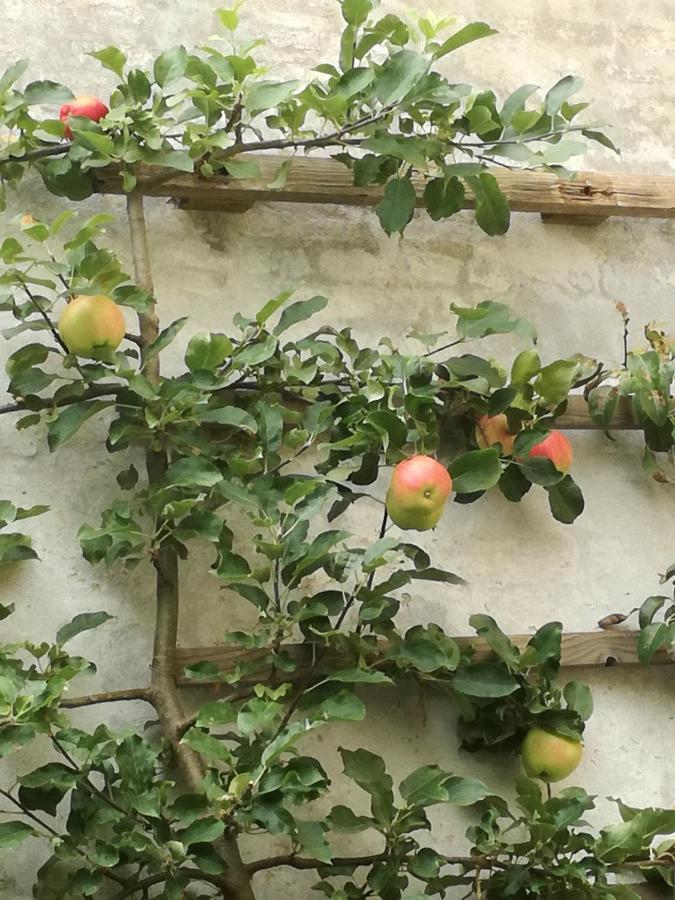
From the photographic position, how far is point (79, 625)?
142 cm

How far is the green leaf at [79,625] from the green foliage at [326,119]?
0.59m

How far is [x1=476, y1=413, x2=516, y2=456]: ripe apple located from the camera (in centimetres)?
165

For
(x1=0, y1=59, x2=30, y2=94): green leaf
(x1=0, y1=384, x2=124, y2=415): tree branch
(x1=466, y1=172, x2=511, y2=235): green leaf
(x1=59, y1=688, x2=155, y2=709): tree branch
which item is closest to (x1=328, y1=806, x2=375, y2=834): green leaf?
(x1=59, y1=688, x2=155, y2=709): tree branch

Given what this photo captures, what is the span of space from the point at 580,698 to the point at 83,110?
1082mm

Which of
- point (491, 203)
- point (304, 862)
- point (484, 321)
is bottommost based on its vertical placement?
point (304, 862)

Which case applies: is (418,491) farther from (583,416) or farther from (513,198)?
(513,198)

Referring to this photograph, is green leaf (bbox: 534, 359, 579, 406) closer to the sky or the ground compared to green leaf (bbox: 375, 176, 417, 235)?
closer to the ground

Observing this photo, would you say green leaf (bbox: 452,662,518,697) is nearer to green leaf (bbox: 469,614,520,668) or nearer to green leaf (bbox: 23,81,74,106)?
green leaf (bbox: 469,614,520,668)

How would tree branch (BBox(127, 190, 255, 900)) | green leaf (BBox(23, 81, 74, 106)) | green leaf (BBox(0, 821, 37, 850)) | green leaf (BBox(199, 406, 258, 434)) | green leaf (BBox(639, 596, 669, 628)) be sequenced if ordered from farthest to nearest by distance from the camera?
green leaf (BBox(639, 596, 669, 628))
green leaf (BBox(23, 81, 74, 106))
green leaf (BBox(199, 406, 258, 434))
tree branch (BBox(127, 190, 255, 900))
green leaf (BBox(0, 821, 37, 850))

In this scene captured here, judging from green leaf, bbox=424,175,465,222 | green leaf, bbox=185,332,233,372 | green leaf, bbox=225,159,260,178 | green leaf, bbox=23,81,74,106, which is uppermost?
green leaf, bbox=23,81,74,106

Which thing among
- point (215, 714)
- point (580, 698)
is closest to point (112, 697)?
point (215, 714)

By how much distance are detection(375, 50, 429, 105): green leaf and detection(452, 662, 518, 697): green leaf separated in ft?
2.57

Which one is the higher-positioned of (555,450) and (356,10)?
(356,10)

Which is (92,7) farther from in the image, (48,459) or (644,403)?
(644,403)
